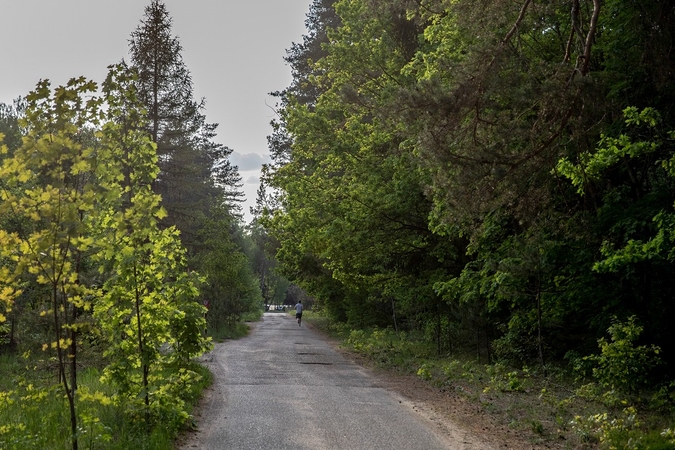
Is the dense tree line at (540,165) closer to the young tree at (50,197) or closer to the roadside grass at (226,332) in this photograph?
the young tree at (50,197)

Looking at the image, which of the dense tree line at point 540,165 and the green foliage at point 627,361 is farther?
the dense tree line at point 540,165

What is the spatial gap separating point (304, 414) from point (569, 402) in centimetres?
412

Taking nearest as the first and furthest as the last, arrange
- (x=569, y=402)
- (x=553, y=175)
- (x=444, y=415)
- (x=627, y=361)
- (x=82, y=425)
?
1. (x=82, y=425)
2. (x=627, y=361)
3. (x=569, y=402)
4. (x=444, y=415)
5. (x=553, y=175)

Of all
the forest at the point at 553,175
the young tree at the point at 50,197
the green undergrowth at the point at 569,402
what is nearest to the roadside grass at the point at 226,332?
the forest at the point at 553,175

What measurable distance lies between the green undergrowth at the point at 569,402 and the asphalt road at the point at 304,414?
4.40 ft

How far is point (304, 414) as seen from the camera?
8992mm

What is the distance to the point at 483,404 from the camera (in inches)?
A: 388

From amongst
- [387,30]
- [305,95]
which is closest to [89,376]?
[387,30]

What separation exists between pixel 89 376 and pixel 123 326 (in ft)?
17.2

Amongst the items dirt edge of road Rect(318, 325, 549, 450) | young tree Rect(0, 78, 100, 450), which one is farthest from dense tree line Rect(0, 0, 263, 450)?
dirt edge of road Rect(318, 325, 549, 450)

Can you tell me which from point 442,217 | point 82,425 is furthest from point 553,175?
point 82,425

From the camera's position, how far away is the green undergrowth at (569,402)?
23.5ft

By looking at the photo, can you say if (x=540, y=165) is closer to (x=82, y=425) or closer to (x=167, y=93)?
(x=82, y=425)

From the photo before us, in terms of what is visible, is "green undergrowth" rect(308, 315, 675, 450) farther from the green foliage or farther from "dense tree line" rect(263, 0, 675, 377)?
"dense tree line" rect(263, 0, 675, 377)
